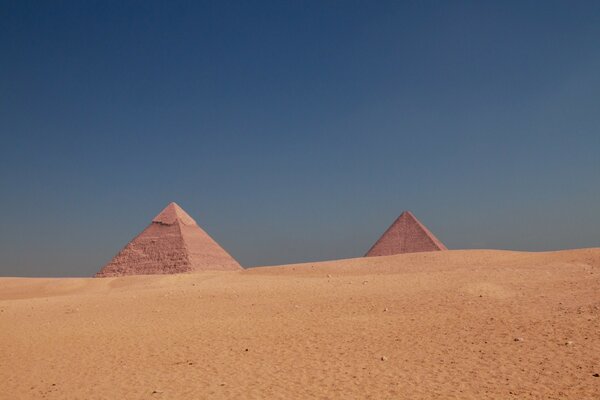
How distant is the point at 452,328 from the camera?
8.16 meters

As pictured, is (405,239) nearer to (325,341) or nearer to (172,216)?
(172,216)

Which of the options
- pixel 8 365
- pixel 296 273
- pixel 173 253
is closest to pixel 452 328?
pixel 8 365

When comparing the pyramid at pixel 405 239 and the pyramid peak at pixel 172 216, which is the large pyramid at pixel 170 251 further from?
the pyramid at pixel 405 239

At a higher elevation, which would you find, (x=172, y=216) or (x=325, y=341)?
(x=172, y=216)

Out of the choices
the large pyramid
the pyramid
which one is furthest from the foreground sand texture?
the pyramid

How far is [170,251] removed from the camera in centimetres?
3020

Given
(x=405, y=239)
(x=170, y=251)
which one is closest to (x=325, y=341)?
(x=170, y=251)

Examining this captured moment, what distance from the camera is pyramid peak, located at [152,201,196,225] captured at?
1304 inches

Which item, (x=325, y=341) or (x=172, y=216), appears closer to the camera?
(x=325, y=341)

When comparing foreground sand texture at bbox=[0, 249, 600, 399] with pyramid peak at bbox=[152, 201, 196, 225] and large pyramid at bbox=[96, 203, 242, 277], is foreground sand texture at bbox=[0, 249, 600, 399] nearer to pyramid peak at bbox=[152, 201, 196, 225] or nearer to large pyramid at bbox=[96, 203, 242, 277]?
large pyramid at bbox=[96, 203, 242, 277]

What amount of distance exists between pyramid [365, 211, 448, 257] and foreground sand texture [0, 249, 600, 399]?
1807cm

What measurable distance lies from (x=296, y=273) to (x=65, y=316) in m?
9.19

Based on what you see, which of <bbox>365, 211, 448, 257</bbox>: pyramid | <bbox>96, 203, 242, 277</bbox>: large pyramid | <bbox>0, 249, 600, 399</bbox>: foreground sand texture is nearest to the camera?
<bbox>0, 249, 600, 399</bbox>: foreground sand texture

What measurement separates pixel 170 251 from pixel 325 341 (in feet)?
79.2
